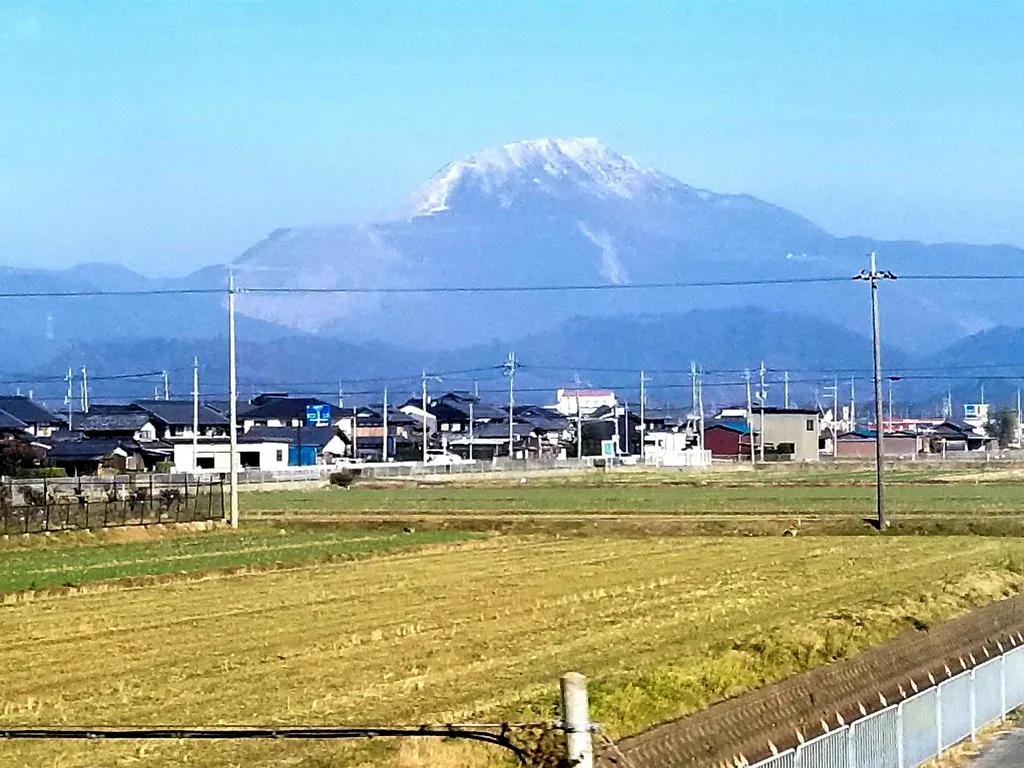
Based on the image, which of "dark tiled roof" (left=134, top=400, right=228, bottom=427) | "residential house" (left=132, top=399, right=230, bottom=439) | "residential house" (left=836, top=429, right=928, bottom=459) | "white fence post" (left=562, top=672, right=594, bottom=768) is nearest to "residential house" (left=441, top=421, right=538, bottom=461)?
"dark tiled roof" (left=134, top=400, right=228, bottom=427)

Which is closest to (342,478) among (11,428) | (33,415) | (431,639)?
(11,428)

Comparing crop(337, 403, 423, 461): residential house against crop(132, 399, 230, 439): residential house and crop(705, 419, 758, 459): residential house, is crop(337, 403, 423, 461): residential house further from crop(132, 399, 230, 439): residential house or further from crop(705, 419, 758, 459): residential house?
crop(705, 419, 758, 459): residential house

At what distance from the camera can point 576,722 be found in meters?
8.84

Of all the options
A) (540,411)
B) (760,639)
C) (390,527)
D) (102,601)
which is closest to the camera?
(760,639)

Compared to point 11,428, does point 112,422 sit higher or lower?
higher

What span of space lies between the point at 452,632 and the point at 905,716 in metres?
8.12

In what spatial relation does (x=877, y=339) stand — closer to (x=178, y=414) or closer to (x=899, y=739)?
(x=899, y=739)

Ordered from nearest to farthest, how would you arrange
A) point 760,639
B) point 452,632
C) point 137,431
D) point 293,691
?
point 293,691
point 760,639
point 452,632
point 137,431

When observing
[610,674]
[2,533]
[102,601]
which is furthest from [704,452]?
[610,674]

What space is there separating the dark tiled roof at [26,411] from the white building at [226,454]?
983 cm

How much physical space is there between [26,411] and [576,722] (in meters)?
112

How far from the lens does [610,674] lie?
16.0m

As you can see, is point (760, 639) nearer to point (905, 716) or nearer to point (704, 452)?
point (905, 716)

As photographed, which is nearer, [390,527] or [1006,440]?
[390,527]
